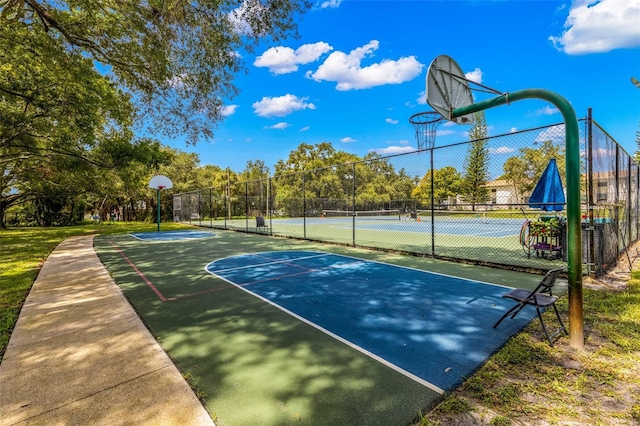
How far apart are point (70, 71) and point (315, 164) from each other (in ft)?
133

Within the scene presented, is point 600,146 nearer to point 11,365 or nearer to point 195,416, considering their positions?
point 195,416

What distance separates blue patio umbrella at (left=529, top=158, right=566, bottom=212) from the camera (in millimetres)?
6665

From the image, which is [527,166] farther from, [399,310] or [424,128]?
[399,310]

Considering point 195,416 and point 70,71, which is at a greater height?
point 70,71

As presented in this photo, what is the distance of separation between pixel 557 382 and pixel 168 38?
915 cm

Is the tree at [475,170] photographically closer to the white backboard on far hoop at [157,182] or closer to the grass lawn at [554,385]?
the grass lawn at [554,385]

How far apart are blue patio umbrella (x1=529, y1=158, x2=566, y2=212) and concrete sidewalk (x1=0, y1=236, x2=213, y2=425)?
758cm

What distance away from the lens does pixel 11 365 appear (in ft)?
8.73

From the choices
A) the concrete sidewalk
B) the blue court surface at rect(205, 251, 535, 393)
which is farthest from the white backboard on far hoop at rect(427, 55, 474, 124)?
the concrete sidewalk

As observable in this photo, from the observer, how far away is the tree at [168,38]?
640 centimetres

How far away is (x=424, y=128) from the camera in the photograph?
6484 mm

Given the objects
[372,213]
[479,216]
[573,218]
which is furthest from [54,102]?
[479,216]

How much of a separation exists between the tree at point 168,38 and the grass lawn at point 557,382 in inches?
250

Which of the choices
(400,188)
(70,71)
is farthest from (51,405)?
(400,188)
